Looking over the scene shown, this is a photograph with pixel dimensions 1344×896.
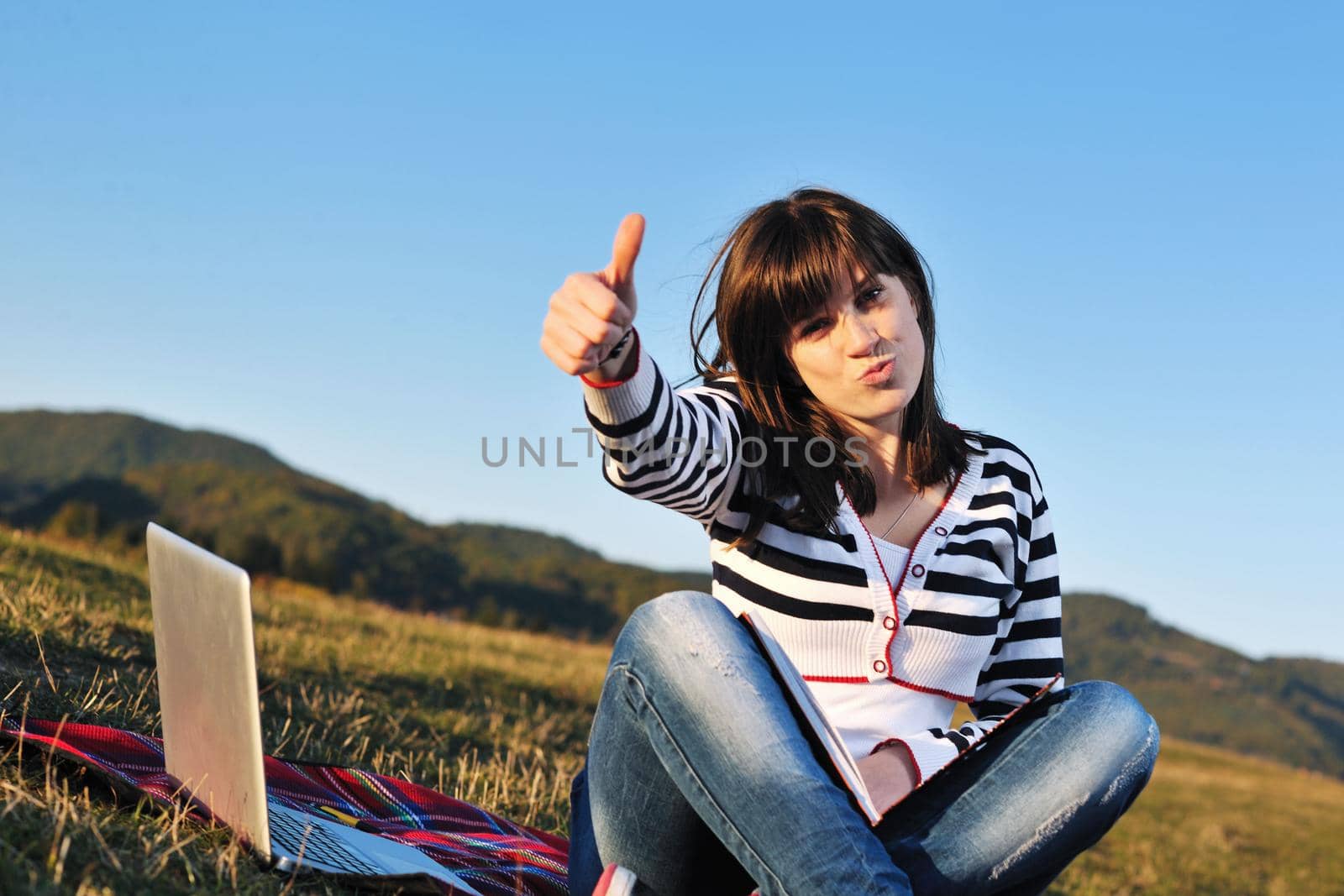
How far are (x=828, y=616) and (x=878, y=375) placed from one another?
21.7 inches

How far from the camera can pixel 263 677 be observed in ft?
14.9

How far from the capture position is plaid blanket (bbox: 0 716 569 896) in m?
2.12

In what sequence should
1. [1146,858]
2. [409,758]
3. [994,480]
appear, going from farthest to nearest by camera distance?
[1146,858] < [409,758] < [994,480]

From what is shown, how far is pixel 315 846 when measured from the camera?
2053 mm

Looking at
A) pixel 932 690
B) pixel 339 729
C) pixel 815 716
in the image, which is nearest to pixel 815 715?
pixel 815 716

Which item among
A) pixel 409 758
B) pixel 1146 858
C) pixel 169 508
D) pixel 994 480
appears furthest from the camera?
pixel 169 508

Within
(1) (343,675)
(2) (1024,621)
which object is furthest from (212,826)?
(1) (343,675)

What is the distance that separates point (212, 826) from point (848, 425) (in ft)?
5.17

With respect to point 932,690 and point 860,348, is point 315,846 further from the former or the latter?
point 860,348

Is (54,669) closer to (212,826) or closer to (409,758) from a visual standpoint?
(409,758)

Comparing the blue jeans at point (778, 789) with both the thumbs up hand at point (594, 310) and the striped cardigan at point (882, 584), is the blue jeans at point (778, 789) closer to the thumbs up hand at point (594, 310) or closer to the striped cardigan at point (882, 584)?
the striped cardigan at point (882, 584)

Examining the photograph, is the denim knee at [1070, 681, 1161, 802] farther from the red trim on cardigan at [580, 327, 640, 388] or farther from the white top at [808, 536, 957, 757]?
the red trim on cardigan at [580, 327, 640, 388]

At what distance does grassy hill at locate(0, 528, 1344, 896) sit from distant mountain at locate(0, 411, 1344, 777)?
3803cm

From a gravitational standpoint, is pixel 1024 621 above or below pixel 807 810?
above
